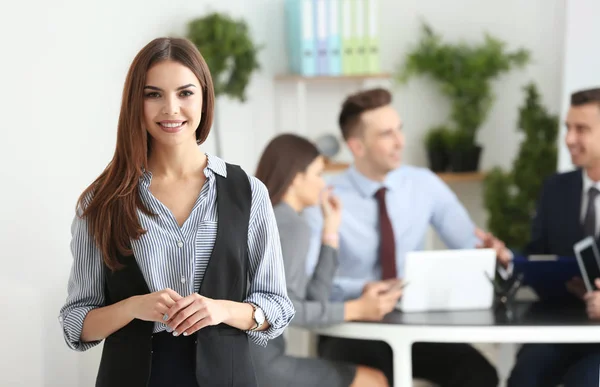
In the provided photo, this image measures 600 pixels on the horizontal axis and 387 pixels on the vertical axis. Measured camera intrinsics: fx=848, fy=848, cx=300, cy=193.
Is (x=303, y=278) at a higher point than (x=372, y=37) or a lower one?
lower

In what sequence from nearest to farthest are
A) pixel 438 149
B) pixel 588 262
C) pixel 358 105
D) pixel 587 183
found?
pixel 588 262, pixel 587 183, pixel 358 105, pixel 438 149

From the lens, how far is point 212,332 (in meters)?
1.68

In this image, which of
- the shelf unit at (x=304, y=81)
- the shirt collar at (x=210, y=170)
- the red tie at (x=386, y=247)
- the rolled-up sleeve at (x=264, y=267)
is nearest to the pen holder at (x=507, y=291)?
the red tie at (x=386, y=247)

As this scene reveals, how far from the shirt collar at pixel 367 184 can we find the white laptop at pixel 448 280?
0.69 metres

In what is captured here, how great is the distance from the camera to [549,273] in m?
3.03

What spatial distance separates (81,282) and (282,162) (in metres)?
1.34

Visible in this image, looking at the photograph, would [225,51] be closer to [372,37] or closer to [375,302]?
[372,37]

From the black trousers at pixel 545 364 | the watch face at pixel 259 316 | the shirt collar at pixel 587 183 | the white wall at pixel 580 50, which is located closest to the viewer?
the watch face at pixel 259 316

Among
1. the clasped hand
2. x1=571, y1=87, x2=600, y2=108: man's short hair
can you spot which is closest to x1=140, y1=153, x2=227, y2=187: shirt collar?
the clasped hand

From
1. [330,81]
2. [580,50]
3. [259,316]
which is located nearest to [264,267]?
[259,316]

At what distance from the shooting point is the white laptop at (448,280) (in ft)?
9.29

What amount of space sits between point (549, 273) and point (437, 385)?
2.08ft

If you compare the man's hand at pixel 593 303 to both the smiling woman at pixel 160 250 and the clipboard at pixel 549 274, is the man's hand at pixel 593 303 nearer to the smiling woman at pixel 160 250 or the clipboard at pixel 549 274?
the clipboard at pixel 549 274

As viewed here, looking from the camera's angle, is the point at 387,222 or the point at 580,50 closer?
the point at 387,222
